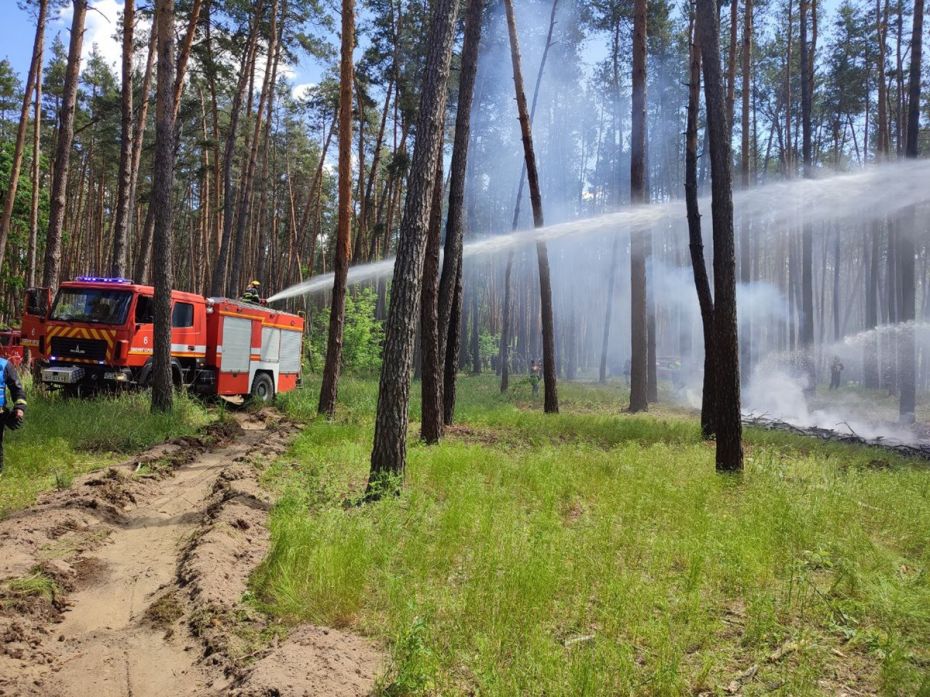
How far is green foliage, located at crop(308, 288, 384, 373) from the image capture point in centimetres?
2258

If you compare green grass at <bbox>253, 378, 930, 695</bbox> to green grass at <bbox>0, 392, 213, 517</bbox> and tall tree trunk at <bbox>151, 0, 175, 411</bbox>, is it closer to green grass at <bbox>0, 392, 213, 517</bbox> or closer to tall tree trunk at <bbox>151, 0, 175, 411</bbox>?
green grass at <bbox>0, 392, 213, 517</bbox>

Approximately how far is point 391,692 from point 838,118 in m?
36.0

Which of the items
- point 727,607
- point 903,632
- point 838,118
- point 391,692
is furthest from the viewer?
point 838,118

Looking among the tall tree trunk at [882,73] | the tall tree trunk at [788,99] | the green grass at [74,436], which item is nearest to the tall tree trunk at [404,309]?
the green grass at [74,436]

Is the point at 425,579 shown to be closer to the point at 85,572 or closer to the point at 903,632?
the point at 85,572

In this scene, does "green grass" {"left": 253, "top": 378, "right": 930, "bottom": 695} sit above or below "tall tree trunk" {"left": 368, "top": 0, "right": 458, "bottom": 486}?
below

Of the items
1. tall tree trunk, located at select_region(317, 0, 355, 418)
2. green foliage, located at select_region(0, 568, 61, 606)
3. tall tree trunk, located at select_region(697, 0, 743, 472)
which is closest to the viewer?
green foliage, located at select_region(0, 568, 61, 606)

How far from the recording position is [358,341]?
2262 centimetres

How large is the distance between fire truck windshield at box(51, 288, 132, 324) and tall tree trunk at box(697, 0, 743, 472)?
10120mm

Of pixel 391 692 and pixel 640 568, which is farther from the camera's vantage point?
pixel 640 568

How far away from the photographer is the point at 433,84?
598cm

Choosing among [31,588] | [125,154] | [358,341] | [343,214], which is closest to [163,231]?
[343,214]

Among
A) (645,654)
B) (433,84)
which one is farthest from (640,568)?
(433,84)

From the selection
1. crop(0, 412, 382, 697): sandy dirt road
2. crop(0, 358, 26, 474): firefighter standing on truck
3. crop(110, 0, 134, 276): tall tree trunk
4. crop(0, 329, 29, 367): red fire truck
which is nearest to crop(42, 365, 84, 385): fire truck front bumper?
crop(0, 358, 26, 474): firefighter standing on truck
